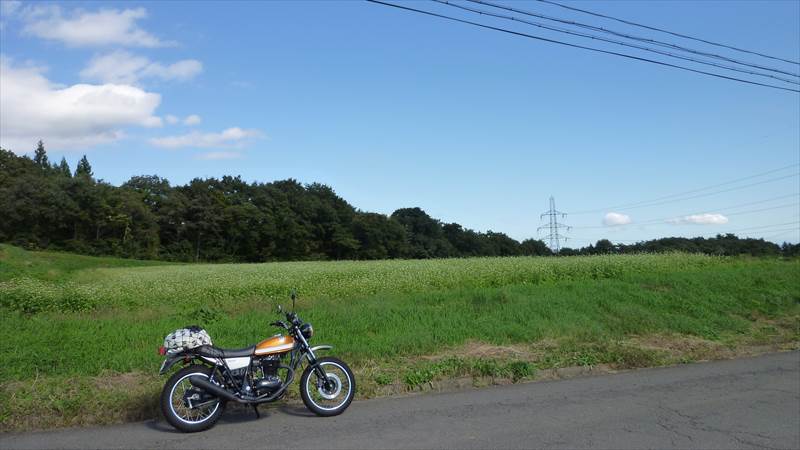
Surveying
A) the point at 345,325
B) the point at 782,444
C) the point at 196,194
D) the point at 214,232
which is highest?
the point at 196,194

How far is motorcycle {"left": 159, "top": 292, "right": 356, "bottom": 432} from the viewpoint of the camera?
228 inches

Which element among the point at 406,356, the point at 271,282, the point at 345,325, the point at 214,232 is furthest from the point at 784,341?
the point at 214,232

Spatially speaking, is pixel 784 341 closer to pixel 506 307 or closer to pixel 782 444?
pixel 506 307

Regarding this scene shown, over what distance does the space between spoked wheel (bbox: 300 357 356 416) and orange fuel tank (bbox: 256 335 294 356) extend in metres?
0.35

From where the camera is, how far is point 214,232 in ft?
272

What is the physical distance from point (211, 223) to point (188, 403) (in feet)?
263

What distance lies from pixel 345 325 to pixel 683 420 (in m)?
6.16

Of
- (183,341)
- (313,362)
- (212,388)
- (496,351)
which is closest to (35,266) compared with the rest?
(496,351)

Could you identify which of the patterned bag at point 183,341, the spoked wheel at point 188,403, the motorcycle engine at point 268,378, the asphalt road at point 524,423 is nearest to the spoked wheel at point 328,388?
the asphalt road at point 524,423

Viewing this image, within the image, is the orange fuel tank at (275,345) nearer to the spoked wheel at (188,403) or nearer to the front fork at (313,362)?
the front fork at (313,362)

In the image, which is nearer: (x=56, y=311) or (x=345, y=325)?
(x=345, y=325)

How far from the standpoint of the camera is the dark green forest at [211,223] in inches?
2830

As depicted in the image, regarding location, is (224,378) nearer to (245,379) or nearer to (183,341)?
(245,379)

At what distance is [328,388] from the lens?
6.37 meters
